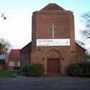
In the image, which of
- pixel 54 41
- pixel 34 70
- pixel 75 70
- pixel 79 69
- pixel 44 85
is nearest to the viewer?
pixel 44 85

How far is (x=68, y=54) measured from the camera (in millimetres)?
54406

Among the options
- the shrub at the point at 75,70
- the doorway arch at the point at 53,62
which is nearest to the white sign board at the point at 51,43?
the doorway arch at the point at 53,62

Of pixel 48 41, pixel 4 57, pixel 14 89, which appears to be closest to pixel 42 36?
pixel 48 41

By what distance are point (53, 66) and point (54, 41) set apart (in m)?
4.22

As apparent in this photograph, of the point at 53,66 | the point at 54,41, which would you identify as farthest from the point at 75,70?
the point at 54,41

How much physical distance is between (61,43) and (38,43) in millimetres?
3878

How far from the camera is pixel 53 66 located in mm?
54531

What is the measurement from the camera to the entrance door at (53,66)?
54.3 meters

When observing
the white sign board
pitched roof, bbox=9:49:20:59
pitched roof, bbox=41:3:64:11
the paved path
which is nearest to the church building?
the white sign board

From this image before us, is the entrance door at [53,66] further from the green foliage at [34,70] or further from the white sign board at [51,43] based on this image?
the white sign board at [51,43]

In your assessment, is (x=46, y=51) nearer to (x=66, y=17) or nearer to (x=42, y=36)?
(x=42, y=36)

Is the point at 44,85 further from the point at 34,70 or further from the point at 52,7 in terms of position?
the point at 52,7

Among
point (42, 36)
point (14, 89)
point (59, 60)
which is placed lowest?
point (14, 89)

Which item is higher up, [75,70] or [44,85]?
[75,70]
